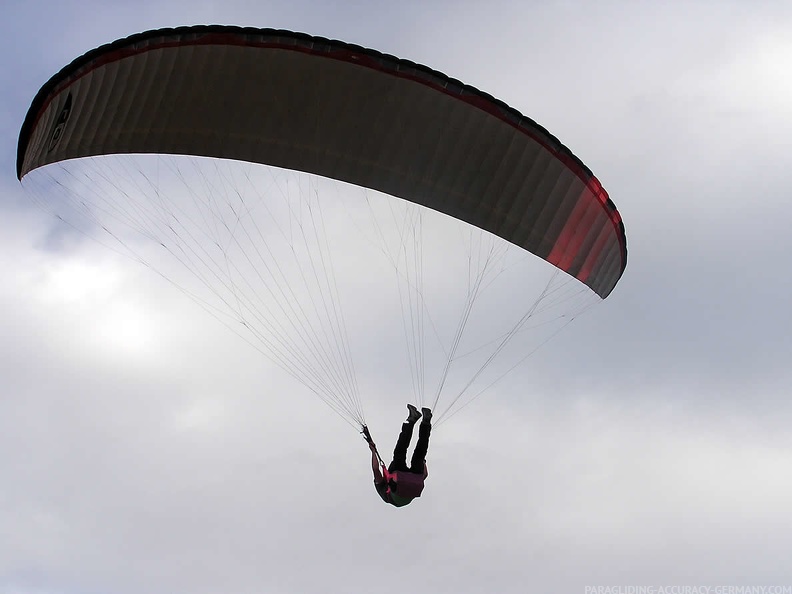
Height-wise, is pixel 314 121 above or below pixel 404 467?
above

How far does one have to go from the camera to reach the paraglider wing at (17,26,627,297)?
12.3 m

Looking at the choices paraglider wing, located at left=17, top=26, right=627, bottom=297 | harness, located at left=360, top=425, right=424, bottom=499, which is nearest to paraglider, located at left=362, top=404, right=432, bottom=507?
harness, located at left=360, top=425, right=424, bottom=499

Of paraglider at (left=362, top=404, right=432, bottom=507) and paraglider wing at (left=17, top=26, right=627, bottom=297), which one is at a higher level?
paraglider wing at (left=17, top=26, right=627, bottom=297)

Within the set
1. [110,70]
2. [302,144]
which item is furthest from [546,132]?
[110,70]

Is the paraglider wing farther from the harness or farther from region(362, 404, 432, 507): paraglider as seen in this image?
the harness

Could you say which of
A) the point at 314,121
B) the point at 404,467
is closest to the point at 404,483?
the point at 404,467

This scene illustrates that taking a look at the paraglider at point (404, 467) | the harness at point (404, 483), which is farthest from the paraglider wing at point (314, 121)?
the harness at point (404, 483)

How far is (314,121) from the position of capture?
1300 centimetres

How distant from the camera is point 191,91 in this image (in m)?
12.8

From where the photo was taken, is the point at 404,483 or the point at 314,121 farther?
the point at 404,483

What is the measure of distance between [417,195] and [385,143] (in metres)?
1.04

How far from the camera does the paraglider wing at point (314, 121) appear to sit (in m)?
12.3

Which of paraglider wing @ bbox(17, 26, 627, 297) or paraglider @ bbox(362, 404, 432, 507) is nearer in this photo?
paraglider wing @ bbox(17, 26, 627, 297)

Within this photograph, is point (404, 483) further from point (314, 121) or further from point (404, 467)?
point (314, 121)
